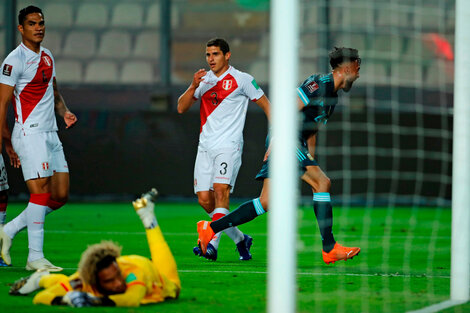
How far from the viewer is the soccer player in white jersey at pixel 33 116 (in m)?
6.96

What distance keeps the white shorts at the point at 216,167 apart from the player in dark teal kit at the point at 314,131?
50cm

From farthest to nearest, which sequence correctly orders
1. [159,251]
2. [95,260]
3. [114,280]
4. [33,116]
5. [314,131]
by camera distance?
1. [314,131]
2. [33,116]
3. [159,251]
4. [114,280]
5. [95,260]

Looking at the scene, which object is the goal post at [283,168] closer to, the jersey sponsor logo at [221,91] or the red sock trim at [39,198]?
the red sock trim at [39,198]

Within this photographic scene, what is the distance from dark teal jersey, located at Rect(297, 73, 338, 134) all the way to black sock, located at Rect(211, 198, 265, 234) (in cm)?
73

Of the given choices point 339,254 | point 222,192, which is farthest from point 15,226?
point 339,254

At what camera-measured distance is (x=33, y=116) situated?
23.1 ft

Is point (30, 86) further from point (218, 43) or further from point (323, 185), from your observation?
point (323, 185)

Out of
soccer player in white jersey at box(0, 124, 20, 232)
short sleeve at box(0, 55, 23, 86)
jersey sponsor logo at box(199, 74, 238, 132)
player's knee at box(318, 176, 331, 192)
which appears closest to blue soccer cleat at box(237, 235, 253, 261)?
player's knee at box(318, 176, 331, 192)

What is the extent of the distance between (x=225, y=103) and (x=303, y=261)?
1505 millimetres

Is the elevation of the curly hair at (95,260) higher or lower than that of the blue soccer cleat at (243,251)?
higher

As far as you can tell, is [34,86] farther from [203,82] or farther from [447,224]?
[447,224]

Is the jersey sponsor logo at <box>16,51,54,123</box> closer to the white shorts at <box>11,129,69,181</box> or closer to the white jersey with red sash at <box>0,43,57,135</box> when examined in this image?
the white jersey with red sash at <box>0,43,57,135</box>

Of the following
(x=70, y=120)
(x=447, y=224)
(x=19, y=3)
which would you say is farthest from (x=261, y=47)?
(x=70, y=120)

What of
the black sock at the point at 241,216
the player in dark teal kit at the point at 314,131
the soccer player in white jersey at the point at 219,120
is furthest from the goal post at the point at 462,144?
the soccer player in white jersey at the point at 219,120
